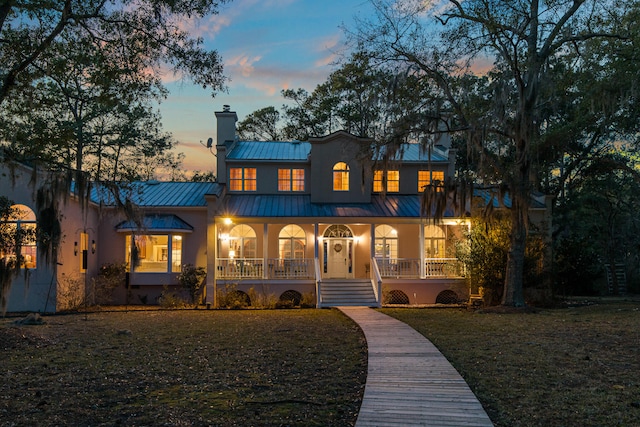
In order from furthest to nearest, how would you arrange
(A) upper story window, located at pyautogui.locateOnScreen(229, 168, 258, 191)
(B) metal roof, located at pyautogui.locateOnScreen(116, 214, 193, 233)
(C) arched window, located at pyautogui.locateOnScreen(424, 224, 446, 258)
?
(A) upper story window, located at pyautogui.locateOnScreen(229, 168, 258, 191) → (C) arched window, located at pyautogui.locateOnScreen(424, 224, 446, 258) → (B) metal roof, located at pyautogui.locateOnScreen(116, 214, 193, 233)

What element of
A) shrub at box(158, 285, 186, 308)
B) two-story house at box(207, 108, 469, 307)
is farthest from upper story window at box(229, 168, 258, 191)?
shrub at box(158, 285, 186, 308)

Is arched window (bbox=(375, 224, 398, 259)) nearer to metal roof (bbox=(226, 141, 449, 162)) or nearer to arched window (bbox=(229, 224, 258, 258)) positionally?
metal roof (bbox=(226, 141, 449, 162))

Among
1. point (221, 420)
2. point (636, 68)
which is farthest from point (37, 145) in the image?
point (636, 68)

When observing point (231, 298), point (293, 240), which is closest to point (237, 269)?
point (231, 298)

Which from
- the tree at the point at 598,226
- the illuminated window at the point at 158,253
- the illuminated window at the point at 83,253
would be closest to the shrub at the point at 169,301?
the illuminated window at the point at 158,253

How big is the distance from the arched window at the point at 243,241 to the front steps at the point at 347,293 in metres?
3.57

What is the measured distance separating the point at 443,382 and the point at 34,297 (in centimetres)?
1428

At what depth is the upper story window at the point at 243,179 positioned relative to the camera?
911 inches

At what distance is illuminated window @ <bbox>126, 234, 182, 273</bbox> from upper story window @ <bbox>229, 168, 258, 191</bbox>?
345 cm

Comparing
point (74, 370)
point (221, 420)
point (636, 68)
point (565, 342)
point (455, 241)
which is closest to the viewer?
point (221, 420)

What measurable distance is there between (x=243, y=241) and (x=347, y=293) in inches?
200

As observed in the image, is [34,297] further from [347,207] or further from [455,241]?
[455,241]

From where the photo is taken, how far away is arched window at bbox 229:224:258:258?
2209 cm

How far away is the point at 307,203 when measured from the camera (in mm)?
21984
